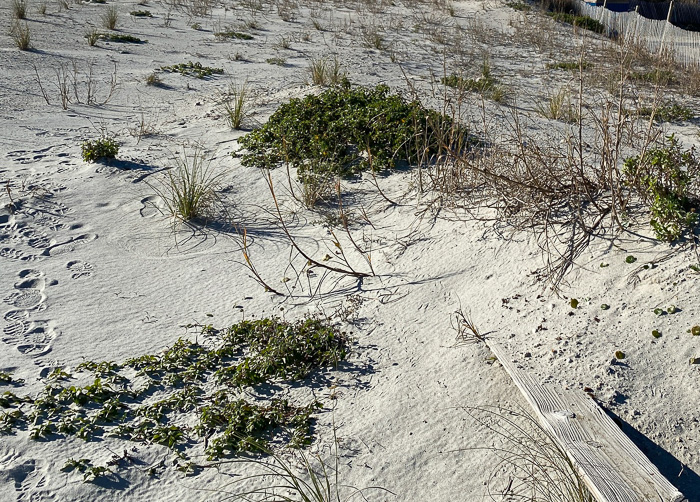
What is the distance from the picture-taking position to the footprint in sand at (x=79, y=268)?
15.3 ft

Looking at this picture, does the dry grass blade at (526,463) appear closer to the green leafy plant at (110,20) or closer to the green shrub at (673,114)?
the green shrub at (673,114)

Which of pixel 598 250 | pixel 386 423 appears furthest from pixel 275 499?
pixel 598 250

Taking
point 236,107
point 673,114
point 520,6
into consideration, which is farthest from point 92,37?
point 520,6

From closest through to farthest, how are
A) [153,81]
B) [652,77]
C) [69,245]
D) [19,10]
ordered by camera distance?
1. [69,245]
2. [652,77]
3. [153,81]
4. [19,10]

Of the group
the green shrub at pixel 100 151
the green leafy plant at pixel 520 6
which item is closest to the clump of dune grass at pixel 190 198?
the green shrub at pixel 100 151

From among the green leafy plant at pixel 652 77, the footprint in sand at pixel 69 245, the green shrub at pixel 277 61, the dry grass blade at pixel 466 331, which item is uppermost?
the green leafy plant at pixel 652 77

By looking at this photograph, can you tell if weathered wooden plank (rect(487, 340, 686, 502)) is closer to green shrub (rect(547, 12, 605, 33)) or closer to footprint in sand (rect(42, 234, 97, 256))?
footprint in sand (rect(42, 234, 97, 256))

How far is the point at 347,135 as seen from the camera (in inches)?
243

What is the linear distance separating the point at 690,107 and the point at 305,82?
4955mm

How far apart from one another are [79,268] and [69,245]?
421 millimetres

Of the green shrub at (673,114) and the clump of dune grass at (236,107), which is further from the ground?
the green shrub at (673,114)

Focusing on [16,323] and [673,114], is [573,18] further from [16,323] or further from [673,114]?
[16,323]

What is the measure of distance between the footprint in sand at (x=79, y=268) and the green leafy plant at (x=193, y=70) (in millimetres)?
5421

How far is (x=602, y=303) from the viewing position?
339 cm
